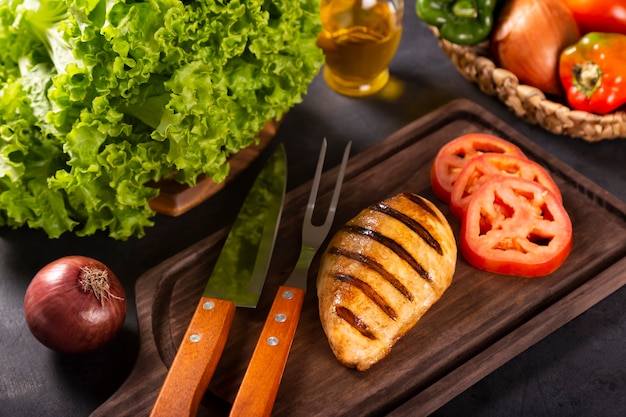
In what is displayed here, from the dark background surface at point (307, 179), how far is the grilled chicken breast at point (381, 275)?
282 millimetres

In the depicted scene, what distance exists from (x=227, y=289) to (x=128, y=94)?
0.64 metres

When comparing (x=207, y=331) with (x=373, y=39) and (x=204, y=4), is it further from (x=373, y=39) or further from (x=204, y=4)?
(x=373, y=39)

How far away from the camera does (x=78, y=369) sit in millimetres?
2127

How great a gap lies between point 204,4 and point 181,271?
2.70 ft

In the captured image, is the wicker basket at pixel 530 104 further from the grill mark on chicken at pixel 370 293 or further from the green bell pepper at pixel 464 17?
the grill mark on chicken at pixel 370 293

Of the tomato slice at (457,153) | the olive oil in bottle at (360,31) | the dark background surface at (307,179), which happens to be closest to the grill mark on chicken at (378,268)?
the dark background surface at (307,179)

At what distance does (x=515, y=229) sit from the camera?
2211 millimetres

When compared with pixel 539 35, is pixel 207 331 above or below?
below

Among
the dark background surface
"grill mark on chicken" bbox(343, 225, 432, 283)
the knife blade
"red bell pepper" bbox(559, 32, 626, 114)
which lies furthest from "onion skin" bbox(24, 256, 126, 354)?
"red bell pepper" bbox(559, 32, 626, 114)

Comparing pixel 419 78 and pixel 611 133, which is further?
pixel 419 78

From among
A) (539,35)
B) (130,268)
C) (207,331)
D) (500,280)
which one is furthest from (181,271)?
(539,35)

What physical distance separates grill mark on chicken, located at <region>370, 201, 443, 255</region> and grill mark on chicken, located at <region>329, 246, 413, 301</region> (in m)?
0.17

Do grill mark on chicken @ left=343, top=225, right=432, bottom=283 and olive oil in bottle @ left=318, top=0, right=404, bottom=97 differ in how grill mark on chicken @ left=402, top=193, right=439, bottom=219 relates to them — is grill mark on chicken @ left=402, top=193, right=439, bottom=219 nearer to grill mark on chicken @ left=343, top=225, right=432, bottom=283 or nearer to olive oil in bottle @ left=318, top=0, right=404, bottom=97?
grill mark on chicken @ left=343, top=225, right=432, bottom=283

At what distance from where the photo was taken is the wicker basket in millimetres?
2621
